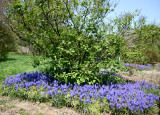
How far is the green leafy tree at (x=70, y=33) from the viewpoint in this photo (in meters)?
4.30

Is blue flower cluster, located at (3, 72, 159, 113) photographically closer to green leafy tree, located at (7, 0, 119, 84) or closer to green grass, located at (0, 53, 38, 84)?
green leafy tree, located at (7, 0, 119, 84)

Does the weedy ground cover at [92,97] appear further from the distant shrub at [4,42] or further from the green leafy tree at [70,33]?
the distant shrub at [4,42]

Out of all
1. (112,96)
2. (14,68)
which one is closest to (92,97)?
(112,96)

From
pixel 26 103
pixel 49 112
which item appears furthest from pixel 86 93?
pixel 26 103

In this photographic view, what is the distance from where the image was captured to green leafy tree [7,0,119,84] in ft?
14.1

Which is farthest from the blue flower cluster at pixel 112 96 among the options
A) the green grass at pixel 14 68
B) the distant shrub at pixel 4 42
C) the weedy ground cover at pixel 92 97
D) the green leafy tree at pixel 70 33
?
the distant shrub at pixel 4 42

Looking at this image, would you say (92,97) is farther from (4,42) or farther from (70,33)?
(4,42)

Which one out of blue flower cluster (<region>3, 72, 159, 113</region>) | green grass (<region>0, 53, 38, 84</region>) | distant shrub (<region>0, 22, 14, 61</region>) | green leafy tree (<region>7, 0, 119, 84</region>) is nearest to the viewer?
blue flower cluster (<region>3, 72, 159, 113</region>)

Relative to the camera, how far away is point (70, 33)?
14.4ft

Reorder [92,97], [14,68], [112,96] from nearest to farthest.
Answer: [112,96] < [92,97] < [14,68]

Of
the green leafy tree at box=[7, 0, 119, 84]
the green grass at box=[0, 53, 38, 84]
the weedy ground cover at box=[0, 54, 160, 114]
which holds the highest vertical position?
the green leafy tree at box=[7, 0, 119, 84]

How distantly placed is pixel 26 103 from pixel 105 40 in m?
3.16

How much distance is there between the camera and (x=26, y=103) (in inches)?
153

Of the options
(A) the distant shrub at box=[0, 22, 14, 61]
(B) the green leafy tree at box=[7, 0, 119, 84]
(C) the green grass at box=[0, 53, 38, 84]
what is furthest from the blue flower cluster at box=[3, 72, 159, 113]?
(A) the distant shrub at box=[0, 22, 14, 61]
